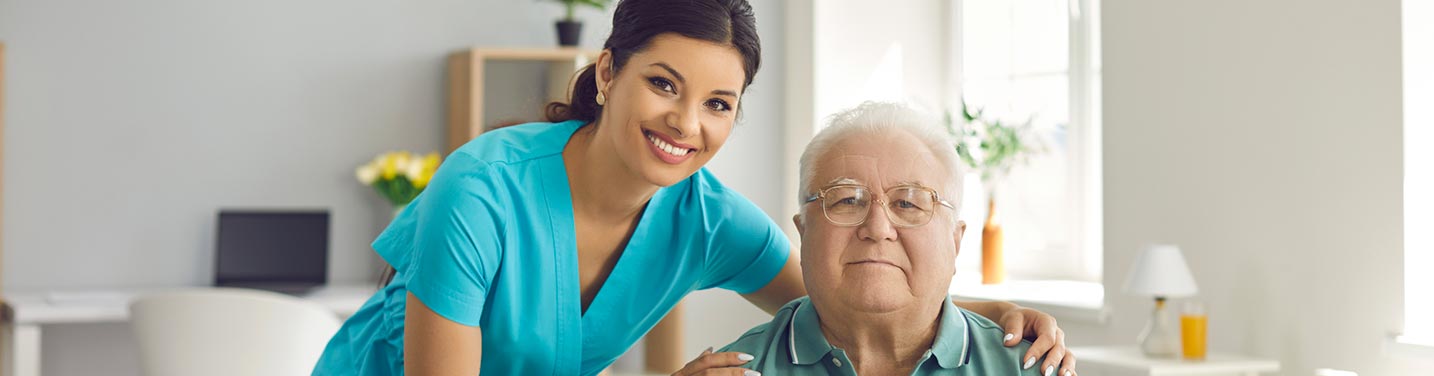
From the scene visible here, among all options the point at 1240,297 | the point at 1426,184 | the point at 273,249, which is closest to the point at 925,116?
the point at 1426,184

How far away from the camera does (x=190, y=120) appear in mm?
4445

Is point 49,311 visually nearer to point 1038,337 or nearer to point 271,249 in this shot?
point 271,249

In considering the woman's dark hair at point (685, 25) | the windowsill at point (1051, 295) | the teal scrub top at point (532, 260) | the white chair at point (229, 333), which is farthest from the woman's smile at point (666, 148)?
the windowsill at point (1051, 295)

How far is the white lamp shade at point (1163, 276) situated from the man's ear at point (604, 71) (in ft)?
5.93

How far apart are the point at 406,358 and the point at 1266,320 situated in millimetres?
2332

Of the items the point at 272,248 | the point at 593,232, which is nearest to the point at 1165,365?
the point at 593,232

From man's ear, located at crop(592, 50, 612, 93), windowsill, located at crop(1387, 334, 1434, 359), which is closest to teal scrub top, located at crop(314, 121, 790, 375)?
man's ear, located at crop(592, 50, 612, 93)

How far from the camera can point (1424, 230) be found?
278cm

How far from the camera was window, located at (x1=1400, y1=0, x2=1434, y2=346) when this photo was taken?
8.97 ft

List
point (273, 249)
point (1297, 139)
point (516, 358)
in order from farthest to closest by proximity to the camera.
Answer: point (273, 249) → point (1297, 139) → point (516, 358)

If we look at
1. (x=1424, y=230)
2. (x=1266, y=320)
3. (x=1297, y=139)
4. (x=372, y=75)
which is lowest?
(x=1266, y=320)

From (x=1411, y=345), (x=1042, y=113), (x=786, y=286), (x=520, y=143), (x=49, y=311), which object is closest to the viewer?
(x=520, y=143)

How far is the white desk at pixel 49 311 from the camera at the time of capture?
12.0 feet

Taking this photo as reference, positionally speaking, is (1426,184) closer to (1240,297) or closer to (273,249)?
(1240,297)
